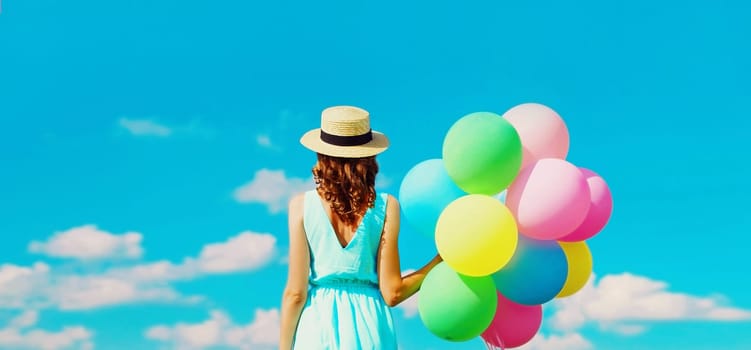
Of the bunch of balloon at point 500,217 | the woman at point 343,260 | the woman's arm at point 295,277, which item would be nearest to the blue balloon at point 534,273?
the bunch of balloon at point 500,217

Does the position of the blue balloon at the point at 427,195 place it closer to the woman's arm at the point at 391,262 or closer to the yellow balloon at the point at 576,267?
the woman's arm at the point at 391,262

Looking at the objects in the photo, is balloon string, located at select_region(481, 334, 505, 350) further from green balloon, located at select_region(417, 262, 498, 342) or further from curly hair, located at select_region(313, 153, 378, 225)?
curly hair, located at select_region(313, 153, 378, 225)

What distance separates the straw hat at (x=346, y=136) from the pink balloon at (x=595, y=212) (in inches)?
50.0

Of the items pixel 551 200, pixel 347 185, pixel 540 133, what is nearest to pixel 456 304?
pixel 551 200

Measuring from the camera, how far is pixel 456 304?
5.55 meters

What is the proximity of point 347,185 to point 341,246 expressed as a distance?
0.35 meters

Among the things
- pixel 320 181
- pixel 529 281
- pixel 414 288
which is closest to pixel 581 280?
pixel 529 281

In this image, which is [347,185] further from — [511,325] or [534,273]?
[511,325]

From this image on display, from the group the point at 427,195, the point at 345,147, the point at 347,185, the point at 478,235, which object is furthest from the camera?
the point at 427,195

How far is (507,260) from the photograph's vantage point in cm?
548

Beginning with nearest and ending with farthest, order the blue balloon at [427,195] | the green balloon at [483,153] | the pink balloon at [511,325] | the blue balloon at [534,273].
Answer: the green balloon at [483,153] → the blue balloon at [534,273] → the blue balloon at [427,195] → the pink balloon at [511,325]

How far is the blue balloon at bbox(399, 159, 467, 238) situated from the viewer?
5746mm

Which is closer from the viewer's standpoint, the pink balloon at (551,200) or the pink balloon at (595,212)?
the pink balloon at (551,200)

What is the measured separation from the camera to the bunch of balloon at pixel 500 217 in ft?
17.8
